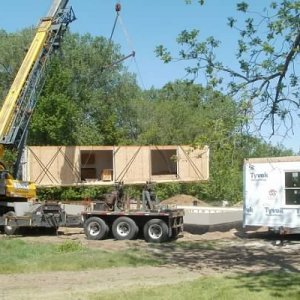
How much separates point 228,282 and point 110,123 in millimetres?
35654

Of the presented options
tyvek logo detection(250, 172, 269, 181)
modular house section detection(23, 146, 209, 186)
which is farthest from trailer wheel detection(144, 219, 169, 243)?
modular house section detection(23, 146, 209, 186)

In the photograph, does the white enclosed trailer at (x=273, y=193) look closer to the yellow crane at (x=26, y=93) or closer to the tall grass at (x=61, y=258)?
the tall grass at (x=61, y=258)

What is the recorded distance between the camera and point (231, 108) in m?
10.5

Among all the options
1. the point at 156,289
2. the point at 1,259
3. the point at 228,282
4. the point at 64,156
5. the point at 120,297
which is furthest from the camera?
the point at 64,156

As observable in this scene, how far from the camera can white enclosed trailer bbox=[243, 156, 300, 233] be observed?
18.5 meters

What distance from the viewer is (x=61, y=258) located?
46.5 feet

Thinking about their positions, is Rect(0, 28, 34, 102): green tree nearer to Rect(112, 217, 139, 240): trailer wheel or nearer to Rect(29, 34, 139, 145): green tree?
Rect(29, 34, 139, 145): green tree

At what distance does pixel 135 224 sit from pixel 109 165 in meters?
8.08

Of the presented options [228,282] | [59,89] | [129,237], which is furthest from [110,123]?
[228,282]

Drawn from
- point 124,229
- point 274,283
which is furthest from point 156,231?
point 274,283

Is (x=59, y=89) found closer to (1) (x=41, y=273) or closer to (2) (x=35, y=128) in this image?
(2) (x=35, y=128)

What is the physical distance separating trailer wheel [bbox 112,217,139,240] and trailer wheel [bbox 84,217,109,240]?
0.37 meters

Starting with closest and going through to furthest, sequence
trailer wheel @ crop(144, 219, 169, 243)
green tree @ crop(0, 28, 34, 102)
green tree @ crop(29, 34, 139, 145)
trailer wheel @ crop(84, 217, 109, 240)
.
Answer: trailer wheel @ crop(144, 219, 169, 243) → trailer wheel @ crop(84, 217, 109, 240) → green tree @ crop(29, 34, 139, 145) → green tree @ crop(0, 28, 34, 102)

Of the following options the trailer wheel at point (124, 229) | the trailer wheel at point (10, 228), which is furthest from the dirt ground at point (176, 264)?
the trailer wheel at point (10, 228)
